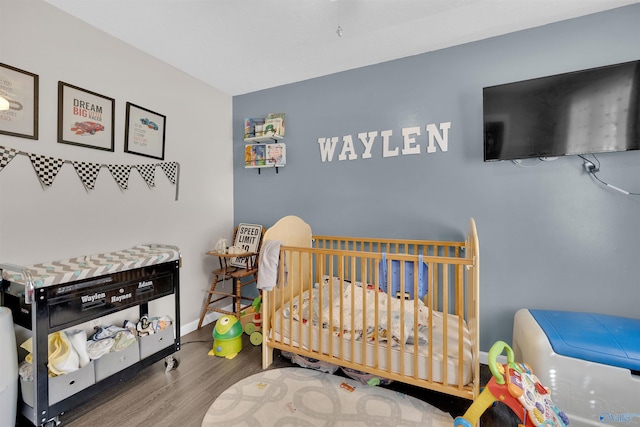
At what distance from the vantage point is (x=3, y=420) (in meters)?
1.39

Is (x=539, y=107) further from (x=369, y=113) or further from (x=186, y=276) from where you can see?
(x=186, y=276)

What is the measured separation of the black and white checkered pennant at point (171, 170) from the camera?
254 cm

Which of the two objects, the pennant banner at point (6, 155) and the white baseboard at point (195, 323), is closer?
the pennant banner at point (6, 155)

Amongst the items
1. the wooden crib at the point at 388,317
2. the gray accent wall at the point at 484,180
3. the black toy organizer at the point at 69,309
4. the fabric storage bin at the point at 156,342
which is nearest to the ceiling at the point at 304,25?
the gray accent wall at the point at 484,180

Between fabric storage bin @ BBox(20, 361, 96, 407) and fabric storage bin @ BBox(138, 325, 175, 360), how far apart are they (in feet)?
1.01

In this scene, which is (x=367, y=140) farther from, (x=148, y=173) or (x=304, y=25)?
(x=148, y=173)

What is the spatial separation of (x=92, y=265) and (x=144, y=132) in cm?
121

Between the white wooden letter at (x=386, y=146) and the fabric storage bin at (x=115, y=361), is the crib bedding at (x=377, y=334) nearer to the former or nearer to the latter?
the fabric storage bin at (x=115, y=361)

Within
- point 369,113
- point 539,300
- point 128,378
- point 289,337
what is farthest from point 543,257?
point 128,378

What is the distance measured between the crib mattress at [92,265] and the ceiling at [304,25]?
5.47 feet

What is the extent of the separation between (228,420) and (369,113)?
2542 mm

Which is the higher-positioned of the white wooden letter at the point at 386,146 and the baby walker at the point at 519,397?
the white wooden letter at the point at 386,146

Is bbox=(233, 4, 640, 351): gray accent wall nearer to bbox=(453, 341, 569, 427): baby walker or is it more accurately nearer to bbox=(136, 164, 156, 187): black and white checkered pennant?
bbox=(453, 341, 569, 427): baby walker

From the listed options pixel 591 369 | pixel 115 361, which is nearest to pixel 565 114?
pixel 591 369
